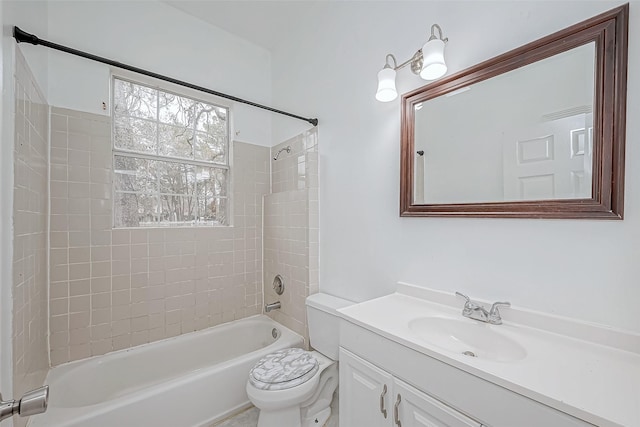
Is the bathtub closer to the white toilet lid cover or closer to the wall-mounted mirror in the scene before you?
the white toilet lid cover

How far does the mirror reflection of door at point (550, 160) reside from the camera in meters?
0.93

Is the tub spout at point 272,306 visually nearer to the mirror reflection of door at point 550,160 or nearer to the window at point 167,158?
the window at point 167,158

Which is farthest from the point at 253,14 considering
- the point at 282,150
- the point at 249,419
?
the point at 249,419

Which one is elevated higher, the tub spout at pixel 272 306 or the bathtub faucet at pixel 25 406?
the bathtub faucet at pixel 25 406

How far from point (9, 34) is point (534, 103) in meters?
2.06

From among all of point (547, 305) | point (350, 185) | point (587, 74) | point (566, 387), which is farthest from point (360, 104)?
point (566, 387)

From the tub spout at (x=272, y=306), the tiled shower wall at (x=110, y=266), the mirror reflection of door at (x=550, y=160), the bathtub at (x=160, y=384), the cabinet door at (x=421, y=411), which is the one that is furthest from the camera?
the tub spout at (x=272, y=306)

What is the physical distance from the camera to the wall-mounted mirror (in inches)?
34.5

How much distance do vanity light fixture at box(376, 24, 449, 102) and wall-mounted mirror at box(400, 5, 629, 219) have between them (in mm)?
120

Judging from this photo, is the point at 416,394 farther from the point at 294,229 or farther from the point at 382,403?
the point at 294,229

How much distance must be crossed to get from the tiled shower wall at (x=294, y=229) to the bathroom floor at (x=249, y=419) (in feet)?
1.78

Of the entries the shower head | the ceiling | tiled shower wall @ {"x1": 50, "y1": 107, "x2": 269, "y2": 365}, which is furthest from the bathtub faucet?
the ceiling

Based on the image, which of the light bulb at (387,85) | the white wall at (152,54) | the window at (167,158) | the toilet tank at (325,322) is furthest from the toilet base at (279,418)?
the white wall at (152,54)

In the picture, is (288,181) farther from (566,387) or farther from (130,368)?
(566,387)
